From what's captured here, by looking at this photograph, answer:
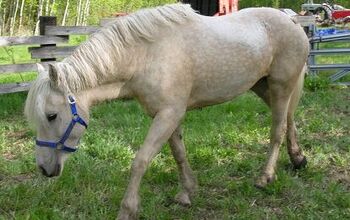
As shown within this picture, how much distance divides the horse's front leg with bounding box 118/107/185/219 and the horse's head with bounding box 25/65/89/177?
0.48 m

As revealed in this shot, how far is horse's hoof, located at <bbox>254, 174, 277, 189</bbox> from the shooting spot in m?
4.52

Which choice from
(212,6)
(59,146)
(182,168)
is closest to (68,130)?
(59,146)

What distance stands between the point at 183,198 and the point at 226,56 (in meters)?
1.26

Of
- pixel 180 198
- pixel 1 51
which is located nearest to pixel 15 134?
pixel 180 198

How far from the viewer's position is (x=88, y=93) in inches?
144

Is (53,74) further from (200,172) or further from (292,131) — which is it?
(292,131)

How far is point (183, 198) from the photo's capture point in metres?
4.20

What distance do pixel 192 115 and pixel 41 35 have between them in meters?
4.25

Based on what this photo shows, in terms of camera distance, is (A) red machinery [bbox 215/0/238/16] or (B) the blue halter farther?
(A) red machinery [bbox 215/0/238/16]

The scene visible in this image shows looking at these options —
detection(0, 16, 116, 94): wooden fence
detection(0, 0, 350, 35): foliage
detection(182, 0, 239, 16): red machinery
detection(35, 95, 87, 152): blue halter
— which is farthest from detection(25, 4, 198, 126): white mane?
detection(0, 0, 350, 35): foliage

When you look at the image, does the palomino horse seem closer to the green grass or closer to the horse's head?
the horse's head

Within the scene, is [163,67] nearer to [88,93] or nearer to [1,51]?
[88,93]

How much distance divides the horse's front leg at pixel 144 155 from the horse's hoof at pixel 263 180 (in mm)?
1240

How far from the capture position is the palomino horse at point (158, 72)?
354cm
